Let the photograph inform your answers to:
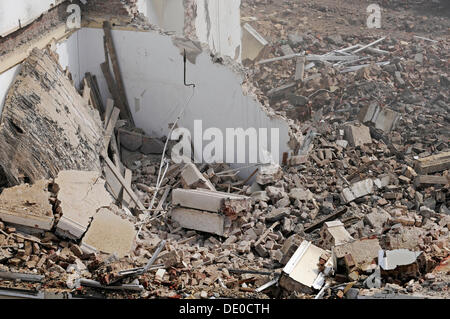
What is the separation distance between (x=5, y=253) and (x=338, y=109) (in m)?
8.34

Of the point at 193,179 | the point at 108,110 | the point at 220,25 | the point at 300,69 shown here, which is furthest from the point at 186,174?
the point at 300,69

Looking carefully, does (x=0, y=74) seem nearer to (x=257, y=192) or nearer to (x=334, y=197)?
(x=257, y=192)

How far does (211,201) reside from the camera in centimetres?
850

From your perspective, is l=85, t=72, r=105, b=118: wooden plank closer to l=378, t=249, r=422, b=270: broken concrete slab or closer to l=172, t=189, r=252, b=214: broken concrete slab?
l=172, t=189, r=252, b=214: broken concrete slab

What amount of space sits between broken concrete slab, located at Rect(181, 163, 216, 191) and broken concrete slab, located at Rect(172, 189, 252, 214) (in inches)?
13.2

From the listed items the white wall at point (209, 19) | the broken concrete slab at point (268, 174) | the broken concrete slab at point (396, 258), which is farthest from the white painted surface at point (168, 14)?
the broken concrete slab at point (396, 258)

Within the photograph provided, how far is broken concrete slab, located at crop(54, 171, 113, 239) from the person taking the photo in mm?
7211

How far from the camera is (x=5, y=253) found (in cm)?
663

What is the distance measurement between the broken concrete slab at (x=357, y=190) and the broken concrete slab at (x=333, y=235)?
117 cm

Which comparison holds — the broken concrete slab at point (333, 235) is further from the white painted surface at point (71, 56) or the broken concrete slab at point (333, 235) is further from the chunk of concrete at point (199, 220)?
the white painted surface at point (71, 56)

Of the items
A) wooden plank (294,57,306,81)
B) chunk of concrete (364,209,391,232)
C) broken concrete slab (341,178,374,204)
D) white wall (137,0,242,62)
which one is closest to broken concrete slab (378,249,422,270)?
chunk of concrete (364,209,391,232)

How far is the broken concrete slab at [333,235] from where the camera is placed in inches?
300
